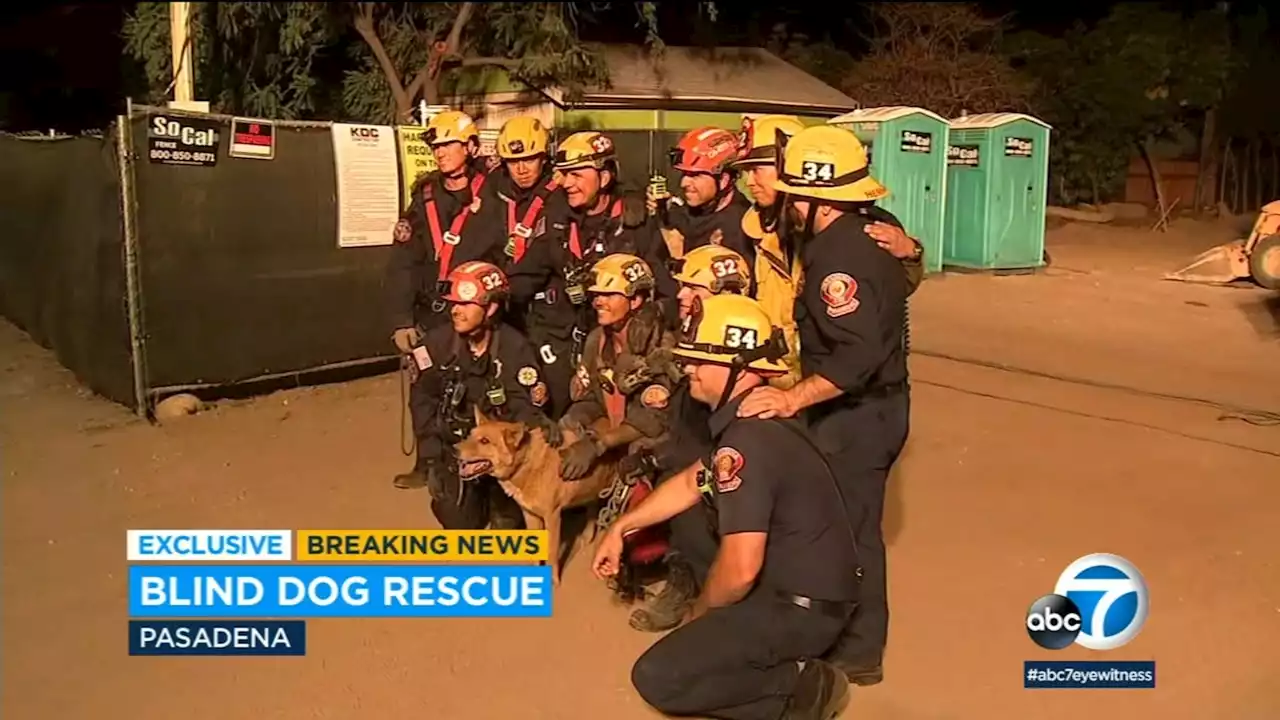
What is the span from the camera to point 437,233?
6664mm

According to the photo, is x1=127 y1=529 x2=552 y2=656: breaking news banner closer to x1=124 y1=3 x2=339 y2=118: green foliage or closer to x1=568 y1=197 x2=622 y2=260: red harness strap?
x1=568 y1=197 x2=622 y2=260: red harness strap

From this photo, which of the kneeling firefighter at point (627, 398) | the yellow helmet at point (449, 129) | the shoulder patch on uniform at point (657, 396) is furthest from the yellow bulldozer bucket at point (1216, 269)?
the shoulder patch on uniform at point (657, 396)

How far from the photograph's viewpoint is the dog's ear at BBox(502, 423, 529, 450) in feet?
15.9

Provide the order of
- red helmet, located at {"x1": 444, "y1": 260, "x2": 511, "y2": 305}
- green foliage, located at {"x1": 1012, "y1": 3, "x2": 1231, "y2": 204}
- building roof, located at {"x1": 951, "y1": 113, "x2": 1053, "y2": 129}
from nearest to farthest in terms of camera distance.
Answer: red helmet, located at {"x1": 444, "y1": 260, "x2": 511, "y2": 305} < building roof, located at {"x1": 951, "y1": 113, "x2": 1053, "y2": 129} < green foliage, located at {"x1": 1012, "y1": 3, "x2": 1231, "y2": 204}

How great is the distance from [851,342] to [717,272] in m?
0.70

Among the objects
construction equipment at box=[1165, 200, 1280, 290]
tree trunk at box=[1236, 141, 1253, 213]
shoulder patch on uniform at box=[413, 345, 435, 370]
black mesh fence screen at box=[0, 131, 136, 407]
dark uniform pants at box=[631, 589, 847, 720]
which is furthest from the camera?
tree trunk at box=[1236, 141, 1253, 213]

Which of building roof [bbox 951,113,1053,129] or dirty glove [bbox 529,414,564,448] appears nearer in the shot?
dirty glove [bbox 529,414,564,448]

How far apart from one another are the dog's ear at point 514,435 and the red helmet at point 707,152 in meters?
1.50

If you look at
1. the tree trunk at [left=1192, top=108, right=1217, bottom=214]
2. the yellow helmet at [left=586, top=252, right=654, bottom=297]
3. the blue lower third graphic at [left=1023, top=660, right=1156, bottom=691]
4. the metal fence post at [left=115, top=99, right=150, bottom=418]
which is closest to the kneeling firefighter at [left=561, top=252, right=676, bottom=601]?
the yellow helmet at [left=586, top=252, right=654, bottom=297]

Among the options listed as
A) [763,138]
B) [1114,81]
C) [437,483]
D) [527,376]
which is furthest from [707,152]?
[1114,81]

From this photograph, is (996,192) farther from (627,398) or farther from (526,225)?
(627,398)

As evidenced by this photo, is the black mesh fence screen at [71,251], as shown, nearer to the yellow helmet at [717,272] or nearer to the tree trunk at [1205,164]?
the yellow helmet at [717,272]

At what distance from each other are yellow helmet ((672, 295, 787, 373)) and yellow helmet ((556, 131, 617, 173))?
90.2 inches

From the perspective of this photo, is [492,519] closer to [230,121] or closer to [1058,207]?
[230,121]
